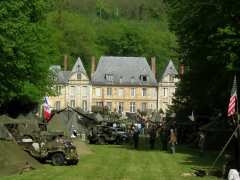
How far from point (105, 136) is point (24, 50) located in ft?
45.4

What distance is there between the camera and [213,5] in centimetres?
4209

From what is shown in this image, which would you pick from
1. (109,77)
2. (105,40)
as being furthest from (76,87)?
(105,40)

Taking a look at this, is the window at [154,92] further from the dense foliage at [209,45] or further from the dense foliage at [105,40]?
the dense foliage at [209,45]

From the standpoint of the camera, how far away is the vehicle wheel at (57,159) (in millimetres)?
33188

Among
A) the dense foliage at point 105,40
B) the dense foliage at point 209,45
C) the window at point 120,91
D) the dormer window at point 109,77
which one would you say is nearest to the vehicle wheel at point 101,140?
the dense foliage at point 209,45

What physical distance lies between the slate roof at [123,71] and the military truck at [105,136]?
2566 inches

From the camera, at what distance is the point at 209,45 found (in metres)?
42.8

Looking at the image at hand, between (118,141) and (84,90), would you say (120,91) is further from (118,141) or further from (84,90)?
(118,141)

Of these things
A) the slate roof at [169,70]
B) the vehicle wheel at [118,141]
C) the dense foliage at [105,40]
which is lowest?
the vehicle wheel at [118,141]

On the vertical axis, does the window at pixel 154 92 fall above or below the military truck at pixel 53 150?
above

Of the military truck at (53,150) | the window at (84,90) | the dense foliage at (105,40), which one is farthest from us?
the dense foliage at (105,40)

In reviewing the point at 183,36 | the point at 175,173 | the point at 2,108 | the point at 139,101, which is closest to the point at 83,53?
the point at 139,101

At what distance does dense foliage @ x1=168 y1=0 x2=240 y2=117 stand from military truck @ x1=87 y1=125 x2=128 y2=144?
6915mm

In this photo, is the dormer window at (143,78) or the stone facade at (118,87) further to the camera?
the dormer window at (143,78)
